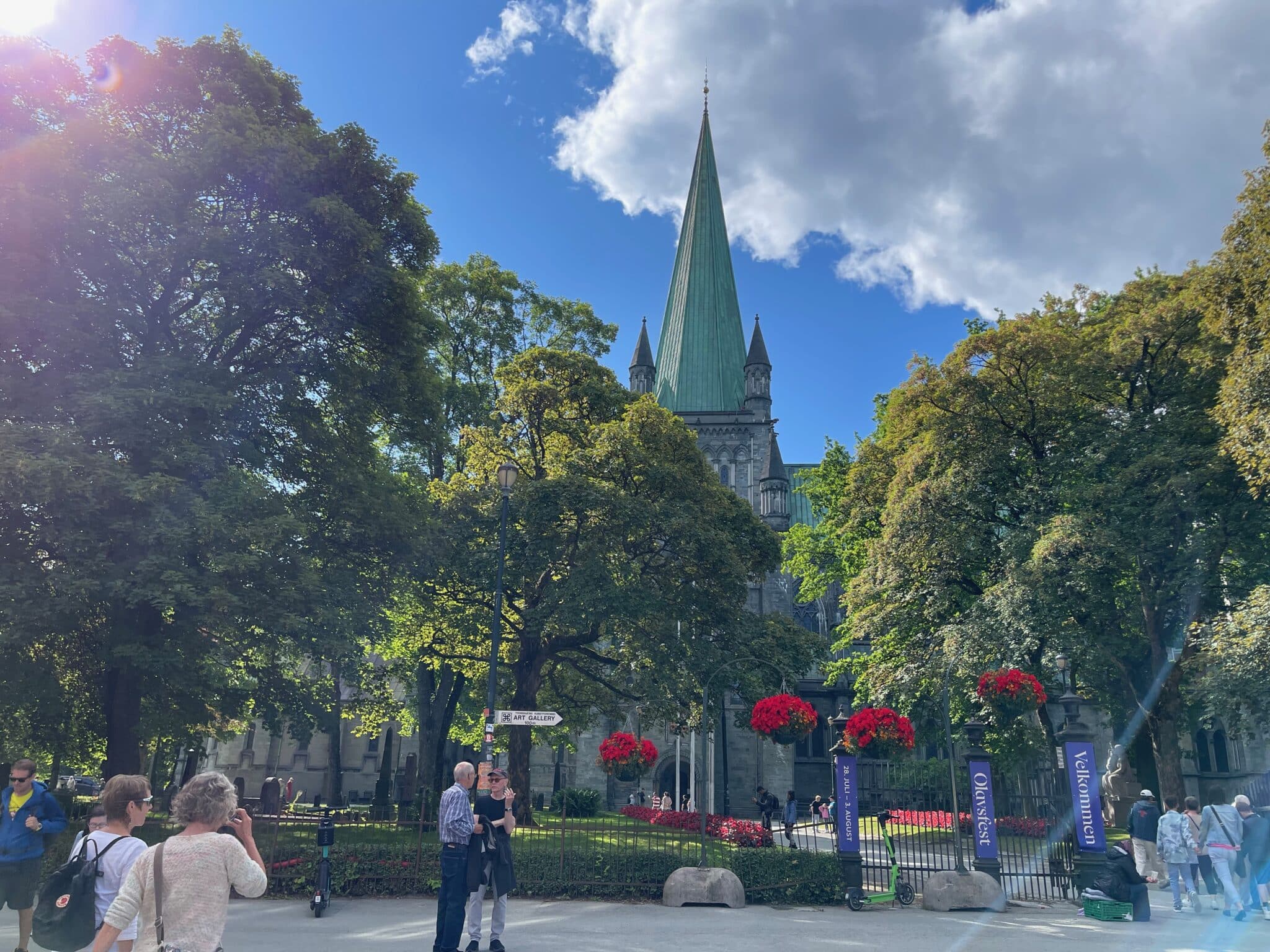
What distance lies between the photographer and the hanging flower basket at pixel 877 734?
48.6 ft

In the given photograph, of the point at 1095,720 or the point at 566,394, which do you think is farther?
the point at 1095,720

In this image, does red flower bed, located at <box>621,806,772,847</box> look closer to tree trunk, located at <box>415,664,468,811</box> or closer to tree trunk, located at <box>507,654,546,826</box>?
tree trunk, located at <box>507,654,546,826</box>

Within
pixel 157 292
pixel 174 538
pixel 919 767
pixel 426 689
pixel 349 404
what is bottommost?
pixel 919 767

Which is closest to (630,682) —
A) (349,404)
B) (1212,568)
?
(349,404)

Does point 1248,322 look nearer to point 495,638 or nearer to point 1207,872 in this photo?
point 1207,872

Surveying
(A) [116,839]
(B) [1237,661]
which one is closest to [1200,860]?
(B) [1237,661]

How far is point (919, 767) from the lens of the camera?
3825 cm

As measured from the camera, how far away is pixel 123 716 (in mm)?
17781

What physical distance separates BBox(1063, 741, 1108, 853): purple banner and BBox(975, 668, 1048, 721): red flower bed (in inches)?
56.0

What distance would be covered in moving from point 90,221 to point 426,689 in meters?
20.1

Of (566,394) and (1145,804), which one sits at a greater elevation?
(566,394)

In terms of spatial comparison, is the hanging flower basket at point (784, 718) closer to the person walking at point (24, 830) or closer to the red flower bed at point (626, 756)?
the red flower bed at point (626, 756)

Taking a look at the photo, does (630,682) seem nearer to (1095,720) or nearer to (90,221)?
(90,221)

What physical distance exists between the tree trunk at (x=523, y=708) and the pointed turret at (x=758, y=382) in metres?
40.2
